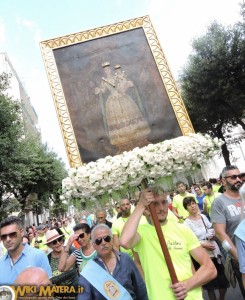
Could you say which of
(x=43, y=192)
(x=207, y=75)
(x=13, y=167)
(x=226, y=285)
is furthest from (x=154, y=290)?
(x=43, y=192)

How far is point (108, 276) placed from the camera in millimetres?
2764

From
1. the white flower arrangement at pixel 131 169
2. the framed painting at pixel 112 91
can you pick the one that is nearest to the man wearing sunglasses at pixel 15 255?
the white flower arrangement at pixel 131 169

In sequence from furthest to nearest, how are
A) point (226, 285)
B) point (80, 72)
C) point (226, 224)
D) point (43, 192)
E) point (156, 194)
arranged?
point (43, 192) < point (80, 72) < point (226, 285) < point (226, 224) < point (156, 194)

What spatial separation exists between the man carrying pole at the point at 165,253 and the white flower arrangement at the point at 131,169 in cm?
20

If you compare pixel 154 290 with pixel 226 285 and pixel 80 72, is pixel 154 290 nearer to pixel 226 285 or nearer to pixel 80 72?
pixel 226 285

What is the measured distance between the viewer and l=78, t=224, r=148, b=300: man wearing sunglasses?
2.71 metres

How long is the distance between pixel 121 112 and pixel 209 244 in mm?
2889

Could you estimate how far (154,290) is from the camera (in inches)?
111

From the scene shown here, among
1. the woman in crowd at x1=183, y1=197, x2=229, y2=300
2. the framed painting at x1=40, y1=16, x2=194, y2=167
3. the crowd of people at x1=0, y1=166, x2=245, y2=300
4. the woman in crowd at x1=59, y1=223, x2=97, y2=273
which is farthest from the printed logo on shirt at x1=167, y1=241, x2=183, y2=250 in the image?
the framed painting at x1=40, y1=16, x2=194, y2=167

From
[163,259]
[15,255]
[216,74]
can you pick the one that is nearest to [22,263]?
[15,255]

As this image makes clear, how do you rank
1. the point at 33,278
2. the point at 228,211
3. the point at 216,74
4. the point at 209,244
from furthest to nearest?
the point at 216,74
the point at 209,244
the point at 228,211
the point at 33,278

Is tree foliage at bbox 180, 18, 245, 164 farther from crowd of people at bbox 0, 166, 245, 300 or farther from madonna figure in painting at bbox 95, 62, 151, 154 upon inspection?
crowd of people at bbox 0, 166, 245, 300

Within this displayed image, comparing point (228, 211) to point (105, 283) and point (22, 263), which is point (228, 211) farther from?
point (22, 263)

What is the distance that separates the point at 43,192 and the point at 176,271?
29.6 meters
